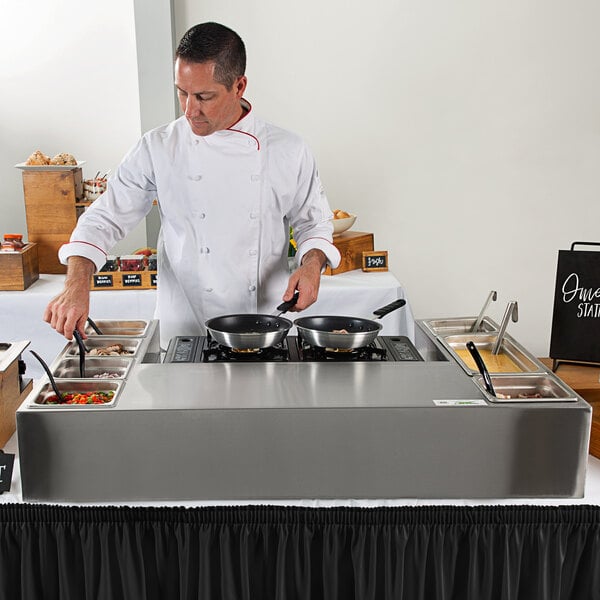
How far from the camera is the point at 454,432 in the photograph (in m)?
1.30

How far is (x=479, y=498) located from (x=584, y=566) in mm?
248

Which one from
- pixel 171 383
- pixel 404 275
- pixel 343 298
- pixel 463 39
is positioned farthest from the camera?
pixel 404 275

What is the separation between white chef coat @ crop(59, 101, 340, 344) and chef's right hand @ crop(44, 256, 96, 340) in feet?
0.86

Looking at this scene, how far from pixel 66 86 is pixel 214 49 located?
7.21ft

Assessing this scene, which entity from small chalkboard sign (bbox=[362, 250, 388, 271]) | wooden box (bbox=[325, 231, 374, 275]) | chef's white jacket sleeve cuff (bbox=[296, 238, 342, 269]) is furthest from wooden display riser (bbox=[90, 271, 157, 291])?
chef's white jacket sleeve cuff (bbox=[296, 238, 342, 269])

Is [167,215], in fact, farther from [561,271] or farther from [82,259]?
[561,271]

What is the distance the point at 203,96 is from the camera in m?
1.79

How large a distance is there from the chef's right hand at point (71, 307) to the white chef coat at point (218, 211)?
26 centimetres

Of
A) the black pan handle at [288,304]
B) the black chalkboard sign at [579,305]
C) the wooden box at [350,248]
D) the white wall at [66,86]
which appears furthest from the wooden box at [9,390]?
the white wall at [66,86]

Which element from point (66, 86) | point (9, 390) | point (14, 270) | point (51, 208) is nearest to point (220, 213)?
point (9, 390)

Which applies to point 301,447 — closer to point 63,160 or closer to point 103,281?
point 103,281

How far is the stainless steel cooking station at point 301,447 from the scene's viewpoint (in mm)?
1277

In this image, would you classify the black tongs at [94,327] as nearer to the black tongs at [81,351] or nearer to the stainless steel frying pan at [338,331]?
the black tongs at [81,351]

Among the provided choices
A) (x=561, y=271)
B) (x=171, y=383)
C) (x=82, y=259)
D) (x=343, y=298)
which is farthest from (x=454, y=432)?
(x=343, y=298)
